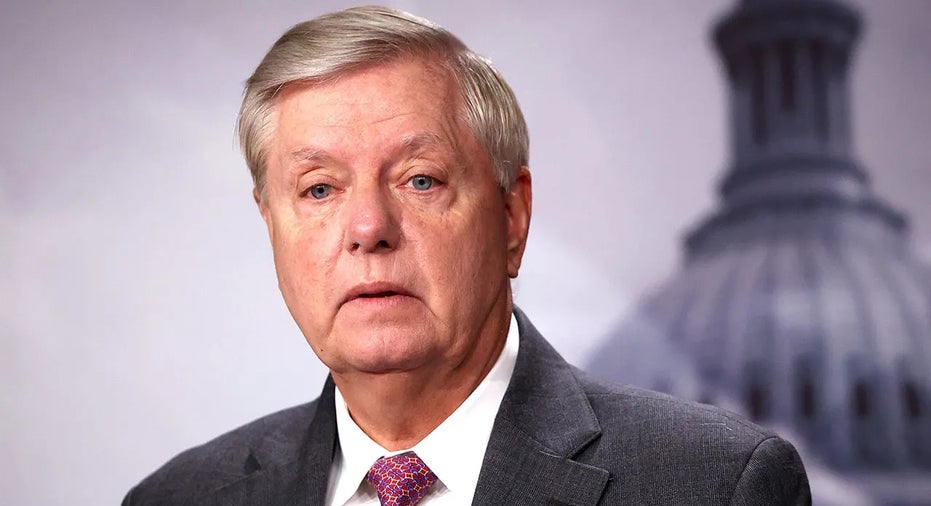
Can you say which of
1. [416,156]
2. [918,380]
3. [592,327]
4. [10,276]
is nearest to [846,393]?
[918,380]

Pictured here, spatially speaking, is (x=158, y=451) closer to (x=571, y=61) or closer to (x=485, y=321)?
(x=571, y=61)

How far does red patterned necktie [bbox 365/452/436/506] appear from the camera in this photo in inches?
77.8

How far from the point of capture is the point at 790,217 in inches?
149

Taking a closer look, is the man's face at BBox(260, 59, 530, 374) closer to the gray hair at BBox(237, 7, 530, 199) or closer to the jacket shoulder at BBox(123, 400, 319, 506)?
the gray hair at BBox(237, 7, 530, 199)

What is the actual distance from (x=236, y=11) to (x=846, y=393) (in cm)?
228

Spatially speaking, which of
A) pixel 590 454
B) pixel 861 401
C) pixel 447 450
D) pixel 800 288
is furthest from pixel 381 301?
pixel 861 401

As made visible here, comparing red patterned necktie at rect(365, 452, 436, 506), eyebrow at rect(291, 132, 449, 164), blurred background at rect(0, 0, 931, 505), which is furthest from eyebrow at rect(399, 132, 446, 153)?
blurred background at rect(0, 0, 931, 505)

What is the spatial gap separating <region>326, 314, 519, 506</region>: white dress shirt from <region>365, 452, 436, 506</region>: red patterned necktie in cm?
2

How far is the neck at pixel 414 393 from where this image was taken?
1.98 meters

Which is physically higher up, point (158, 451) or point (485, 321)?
point (485, 321)

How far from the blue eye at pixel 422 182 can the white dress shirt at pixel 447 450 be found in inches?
13.6

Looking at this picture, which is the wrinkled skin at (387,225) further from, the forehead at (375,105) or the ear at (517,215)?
the ear at (517,215)

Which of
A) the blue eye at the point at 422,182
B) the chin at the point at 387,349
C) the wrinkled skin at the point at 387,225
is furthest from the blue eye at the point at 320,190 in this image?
the chin at the point at 387,349

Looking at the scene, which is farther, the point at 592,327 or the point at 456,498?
the point at 592,327
